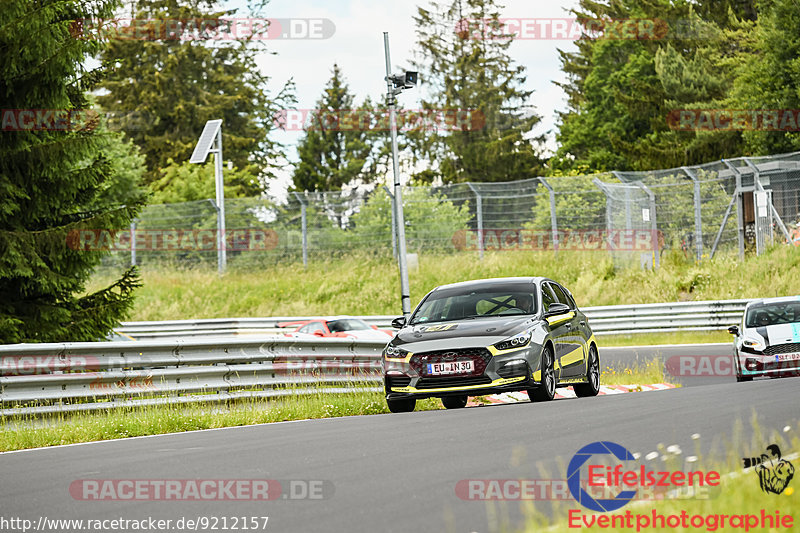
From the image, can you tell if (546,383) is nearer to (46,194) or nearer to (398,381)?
(398,381)

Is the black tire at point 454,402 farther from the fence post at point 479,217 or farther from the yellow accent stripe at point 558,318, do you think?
the fence post at point 479,217

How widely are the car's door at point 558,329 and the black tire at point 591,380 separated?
0.82 meters

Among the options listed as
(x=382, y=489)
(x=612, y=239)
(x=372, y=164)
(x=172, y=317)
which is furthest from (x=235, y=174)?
(x=382, y=489)

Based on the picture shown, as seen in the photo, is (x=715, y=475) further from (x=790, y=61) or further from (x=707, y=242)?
(x=790, y=61)

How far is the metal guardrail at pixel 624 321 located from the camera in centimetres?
2905

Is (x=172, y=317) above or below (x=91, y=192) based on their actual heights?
below

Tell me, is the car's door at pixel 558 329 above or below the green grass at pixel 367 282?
above

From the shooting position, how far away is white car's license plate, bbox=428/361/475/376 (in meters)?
12.1

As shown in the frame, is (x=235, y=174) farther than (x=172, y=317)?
Yes

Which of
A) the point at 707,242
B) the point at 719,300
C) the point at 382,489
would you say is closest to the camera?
the point at 382,489

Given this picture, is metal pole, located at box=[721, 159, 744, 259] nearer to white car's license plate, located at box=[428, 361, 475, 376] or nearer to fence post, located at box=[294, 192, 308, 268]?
fence post, located at box=[294, 192, 308, 268]

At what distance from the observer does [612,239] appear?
3397 centimetres

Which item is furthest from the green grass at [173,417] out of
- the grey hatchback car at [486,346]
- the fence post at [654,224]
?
the fence post at [654,224]

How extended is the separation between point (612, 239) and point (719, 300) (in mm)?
4858
